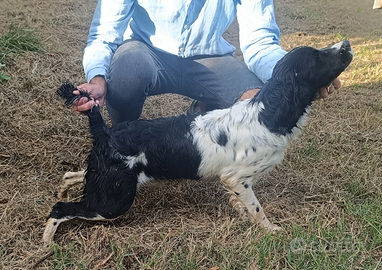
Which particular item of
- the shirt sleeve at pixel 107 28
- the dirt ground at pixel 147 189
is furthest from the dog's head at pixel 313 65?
the shirt sleeve at pixel 107 28

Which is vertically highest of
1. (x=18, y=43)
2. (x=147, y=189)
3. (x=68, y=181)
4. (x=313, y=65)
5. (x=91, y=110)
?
(x=313, y=65)

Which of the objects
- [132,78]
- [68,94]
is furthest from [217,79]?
[68,94]

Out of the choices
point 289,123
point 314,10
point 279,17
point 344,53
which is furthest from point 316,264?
point 314,10

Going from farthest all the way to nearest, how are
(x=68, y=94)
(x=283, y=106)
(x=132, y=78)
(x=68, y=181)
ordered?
1. (x=132, y=78)
2. (x=68, y=181)
3. (x=283, y=106)
4. (x=68, y=94)

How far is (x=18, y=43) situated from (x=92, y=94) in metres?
2.80

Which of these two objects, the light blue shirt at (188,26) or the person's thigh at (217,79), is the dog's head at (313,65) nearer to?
the light blue shirt at (188,26)

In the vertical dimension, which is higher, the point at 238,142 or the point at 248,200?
the point at 238,142

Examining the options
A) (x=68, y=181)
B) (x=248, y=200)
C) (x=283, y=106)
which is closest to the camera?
(x=283, y=106)

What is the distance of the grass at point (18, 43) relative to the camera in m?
4.51

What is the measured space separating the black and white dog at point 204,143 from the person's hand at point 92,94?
0.06 meters

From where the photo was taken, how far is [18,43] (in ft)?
15.5

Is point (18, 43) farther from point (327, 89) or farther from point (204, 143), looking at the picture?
point (327, 89)

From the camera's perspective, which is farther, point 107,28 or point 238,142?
point 107,28

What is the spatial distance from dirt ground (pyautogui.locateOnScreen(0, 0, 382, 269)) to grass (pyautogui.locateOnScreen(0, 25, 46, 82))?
0.45 ft
